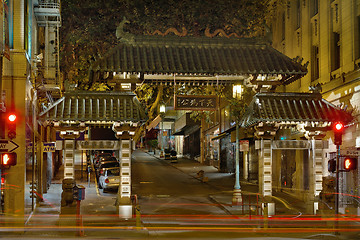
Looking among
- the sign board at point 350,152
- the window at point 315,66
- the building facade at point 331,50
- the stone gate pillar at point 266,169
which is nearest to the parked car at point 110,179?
the building facade at point 331,50

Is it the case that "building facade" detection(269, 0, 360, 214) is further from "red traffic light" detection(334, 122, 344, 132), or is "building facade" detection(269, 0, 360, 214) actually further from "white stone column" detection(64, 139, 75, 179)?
"white stone column" detection(64, 139, 75, 179)

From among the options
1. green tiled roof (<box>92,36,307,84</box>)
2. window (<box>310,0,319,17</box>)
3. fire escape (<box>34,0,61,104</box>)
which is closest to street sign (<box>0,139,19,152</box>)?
green tiled roof (<box>92,36,307,84</box>)

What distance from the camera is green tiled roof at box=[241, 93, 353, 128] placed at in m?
17.1

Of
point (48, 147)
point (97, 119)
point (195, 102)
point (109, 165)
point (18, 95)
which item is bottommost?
point (109, 165)

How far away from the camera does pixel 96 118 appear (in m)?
16.9

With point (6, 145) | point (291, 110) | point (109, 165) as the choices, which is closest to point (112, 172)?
point (109, 165)

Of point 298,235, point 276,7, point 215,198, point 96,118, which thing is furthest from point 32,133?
point 276,7

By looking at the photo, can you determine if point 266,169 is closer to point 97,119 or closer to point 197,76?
point 197,76

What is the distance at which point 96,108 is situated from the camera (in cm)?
1730

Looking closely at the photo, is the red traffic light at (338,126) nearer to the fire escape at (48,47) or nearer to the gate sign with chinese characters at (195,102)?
the gate sign with chinese characters at (195,102)

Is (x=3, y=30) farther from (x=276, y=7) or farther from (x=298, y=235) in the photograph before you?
(x=276, y=7)

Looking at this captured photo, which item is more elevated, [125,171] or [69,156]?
[69,156]

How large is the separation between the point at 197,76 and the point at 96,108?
4045 mm

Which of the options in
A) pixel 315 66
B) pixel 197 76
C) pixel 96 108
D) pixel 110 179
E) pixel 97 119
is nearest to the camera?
pixel 97 119
